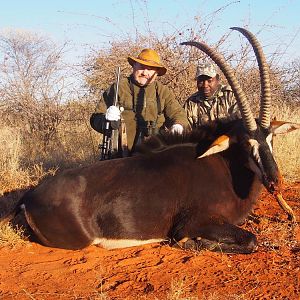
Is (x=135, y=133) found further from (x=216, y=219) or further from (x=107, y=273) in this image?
(x=107, y=273)

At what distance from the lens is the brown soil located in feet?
10.5

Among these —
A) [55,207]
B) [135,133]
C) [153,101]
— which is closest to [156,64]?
[153,101]

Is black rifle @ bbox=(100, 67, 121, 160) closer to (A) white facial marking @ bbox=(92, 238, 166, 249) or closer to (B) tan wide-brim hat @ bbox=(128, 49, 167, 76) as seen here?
(B) tan wide-brim hat @ bbox=(128, 49, 167, 76)

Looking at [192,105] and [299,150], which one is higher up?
[192,105]

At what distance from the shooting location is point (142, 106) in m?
6.14

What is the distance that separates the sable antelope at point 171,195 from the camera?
407 centimetres

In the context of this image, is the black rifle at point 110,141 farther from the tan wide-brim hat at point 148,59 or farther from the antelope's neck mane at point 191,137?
the antelope's neck mane at point 191,137

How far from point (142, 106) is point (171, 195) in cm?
222

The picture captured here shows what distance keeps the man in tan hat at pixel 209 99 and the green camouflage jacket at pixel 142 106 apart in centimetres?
43

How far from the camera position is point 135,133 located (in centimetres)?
623

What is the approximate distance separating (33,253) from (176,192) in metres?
1.47

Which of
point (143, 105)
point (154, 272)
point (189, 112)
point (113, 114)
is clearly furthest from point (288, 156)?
point (154, 272)

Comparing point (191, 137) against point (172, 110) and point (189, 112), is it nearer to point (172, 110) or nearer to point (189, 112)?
point (172, 110)

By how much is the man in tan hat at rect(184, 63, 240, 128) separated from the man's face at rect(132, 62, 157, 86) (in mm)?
661
